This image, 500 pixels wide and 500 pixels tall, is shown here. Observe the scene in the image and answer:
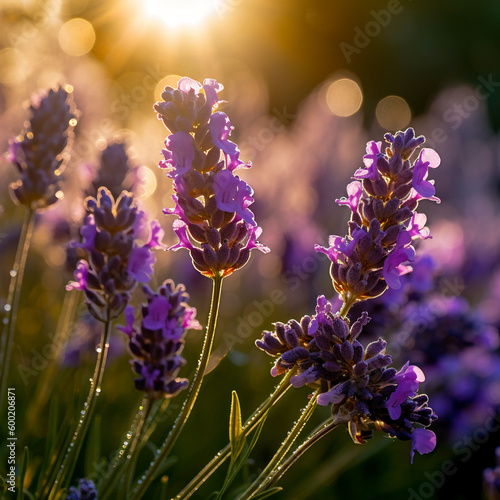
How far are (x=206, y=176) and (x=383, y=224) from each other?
38 centimetres

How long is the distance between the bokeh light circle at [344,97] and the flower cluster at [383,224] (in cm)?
752

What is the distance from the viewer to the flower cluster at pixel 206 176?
120cm

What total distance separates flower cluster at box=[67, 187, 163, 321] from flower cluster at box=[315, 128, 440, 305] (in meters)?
0.41

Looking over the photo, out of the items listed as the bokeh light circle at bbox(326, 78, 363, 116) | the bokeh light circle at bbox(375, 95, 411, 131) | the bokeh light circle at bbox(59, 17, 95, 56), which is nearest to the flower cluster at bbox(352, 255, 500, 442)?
the bokeh light circle at bbox(59, 17, 95, 56)

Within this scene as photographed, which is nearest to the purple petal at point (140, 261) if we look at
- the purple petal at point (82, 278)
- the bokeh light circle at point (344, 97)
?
the purple petal at point (82, 278)

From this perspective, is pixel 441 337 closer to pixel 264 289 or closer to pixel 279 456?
pixel 279 456

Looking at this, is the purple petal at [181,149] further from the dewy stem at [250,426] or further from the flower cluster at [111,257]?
the dewy stem at [250,426]

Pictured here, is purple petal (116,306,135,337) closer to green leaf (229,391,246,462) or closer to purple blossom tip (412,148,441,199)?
green leaf (229,391,246,462)

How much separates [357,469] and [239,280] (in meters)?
2.38

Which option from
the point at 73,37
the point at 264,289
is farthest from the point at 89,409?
the point at 73,37

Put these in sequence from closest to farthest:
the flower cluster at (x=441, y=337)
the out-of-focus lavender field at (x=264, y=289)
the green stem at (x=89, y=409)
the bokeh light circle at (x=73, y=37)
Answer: the green stem at (x=89, y=409) < the flower cluster at (x=441, y=337) < the out-of-focus lavender field at (x=264, y=289) < the bokeh light circle at (x=73, y=37)

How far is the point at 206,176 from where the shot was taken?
1.23 metres

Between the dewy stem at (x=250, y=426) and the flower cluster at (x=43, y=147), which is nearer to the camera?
the dewy stem at (x=250, y=426)

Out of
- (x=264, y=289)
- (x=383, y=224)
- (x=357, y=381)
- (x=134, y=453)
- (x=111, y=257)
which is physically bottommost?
(x=134, y=453)
